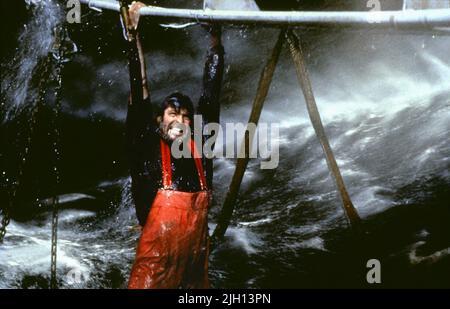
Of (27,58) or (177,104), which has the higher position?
(27,58)

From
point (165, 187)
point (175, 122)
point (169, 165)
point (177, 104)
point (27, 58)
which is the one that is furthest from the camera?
point (27, 58)

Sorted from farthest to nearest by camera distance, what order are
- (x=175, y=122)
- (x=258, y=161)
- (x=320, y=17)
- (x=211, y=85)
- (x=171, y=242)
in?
(x=258, y=161)
(x=211, y=85)
(x=175, y=122)
(x=171, y=242)
(x=320, y=17)

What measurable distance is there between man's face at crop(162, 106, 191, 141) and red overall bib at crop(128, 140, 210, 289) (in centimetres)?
39

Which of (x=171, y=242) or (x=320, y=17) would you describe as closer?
(x=320, y=17)

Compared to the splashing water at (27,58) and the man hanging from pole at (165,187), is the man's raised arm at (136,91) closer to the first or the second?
the man hanging from pole at (165,187)

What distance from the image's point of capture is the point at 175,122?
3742 mm

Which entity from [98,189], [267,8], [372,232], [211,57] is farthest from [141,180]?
[98,189]

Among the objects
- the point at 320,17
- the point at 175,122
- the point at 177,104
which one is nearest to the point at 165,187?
the point at 175,122

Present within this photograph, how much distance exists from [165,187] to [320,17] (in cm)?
181

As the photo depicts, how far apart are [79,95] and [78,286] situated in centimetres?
583

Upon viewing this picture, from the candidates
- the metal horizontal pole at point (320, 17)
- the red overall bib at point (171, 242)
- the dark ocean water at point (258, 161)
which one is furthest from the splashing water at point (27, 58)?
the red overall bib at point (171, 242)

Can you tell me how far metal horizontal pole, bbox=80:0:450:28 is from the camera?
93.8 inches

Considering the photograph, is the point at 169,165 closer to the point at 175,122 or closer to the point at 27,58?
the point at 175,122

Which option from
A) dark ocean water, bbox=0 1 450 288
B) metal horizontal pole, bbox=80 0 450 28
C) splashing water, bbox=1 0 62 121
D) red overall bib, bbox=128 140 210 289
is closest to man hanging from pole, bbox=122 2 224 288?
red overall bib, bbox=128 140 210 289
